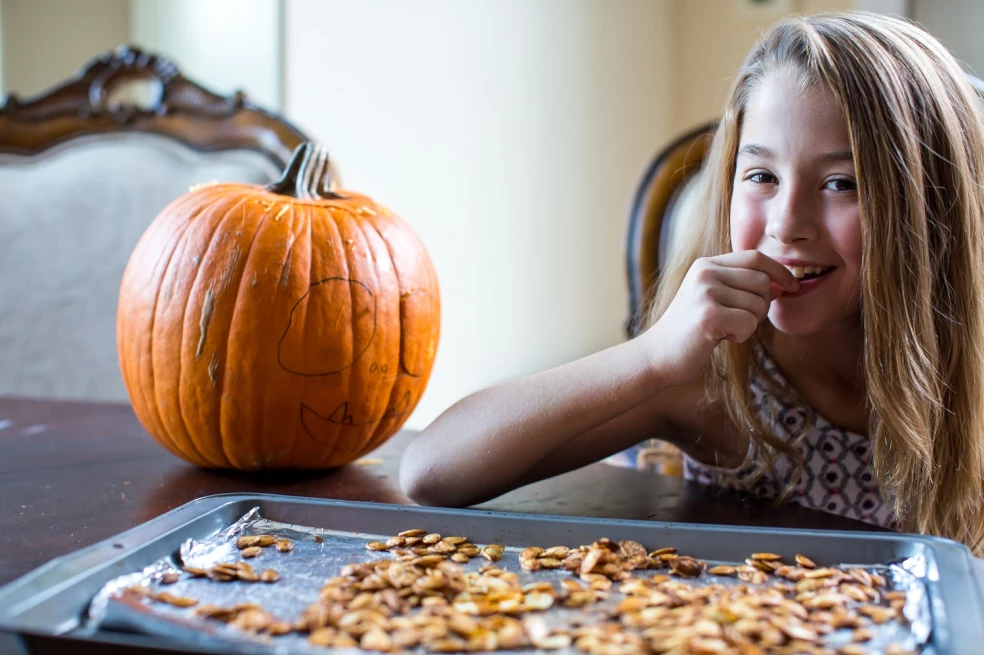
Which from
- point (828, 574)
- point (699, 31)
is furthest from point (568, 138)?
A: point (828, 574)

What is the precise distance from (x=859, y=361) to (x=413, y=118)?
5.37ft

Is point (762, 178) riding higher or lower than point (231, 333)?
higher

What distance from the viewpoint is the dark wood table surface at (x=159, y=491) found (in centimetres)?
64

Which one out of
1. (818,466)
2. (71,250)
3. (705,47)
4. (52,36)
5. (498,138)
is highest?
(705,47)

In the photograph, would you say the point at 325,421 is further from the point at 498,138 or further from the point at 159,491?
the point at 498,138

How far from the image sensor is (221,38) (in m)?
1.99

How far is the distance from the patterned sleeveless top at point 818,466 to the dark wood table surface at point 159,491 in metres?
0.13

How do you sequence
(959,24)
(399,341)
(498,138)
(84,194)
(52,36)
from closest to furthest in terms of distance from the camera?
(399,341)
(84,194)
(52,36)
(959,24)
(498,138)

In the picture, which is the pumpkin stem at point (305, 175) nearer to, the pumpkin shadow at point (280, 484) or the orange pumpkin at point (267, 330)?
the orange pumpkin at point (267, 330)

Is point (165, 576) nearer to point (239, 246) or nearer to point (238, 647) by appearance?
point (238, 647)

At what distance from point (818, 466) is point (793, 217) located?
308mm

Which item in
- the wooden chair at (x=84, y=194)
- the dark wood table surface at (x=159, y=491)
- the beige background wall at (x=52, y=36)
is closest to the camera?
the dark wood table surface at (x=159, y=491)

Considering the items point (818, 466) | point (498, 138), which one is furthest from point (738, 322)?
point (498, 138)

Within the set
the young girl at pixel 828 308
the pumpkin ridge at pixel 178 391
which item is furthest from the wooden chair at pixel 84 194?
the young girl at pixel 828 308
